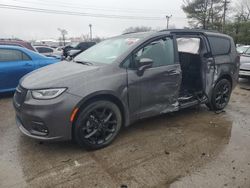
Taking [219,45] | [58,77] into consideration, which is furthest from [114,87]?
[219,45]

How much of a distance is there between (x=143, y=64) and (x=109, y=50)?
30.5 inches

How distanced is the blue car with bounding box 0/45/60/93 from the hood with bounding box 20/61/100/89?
105 inches

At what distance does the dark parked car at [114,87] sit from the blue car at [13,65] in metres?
2.50

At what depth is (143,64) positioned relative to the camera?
3.63 meters

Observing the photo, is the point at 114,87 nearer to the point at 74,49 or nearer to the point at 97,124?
the point at 97,124

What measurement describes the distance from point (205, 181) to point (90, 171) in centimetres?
136

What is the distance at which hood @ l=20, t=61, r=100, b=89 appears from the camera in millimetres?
3166

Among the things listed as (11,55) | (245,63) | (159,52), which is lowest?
(245,63)

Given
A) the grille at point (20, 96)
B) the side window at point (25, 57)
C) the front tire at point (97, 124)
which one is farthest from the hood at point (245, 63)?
the grille at point (20, 96)

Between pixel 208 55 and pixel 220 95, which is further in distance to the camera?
pixel 220 95

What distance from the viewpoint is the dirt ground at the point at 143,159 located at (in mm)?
2760

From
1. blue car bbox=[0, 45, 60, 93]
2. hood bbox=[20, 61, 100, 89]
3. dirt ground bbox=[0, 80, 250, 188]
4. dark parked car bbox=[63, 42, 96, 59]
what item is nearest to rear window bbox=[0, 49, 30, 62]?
blue car bbox=[0, 45, 60, 93]

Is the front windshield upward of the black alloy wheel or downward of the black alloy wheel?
upward

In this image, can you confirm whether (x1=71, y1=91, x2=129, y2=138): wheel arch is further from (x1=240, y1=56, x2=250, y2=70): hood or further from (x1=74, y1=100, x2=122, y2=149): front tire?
(x1=240, y1=56, x2=250, y2=70): hood
